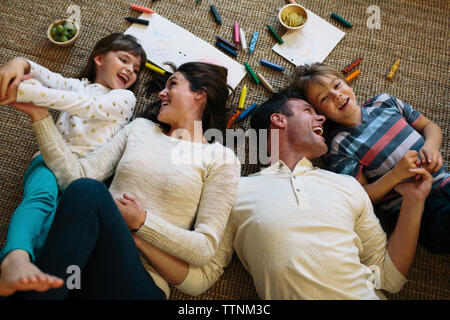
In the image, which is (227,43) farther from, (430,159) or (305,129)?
(430,159)

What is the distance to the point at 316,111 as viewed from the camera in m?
1.43

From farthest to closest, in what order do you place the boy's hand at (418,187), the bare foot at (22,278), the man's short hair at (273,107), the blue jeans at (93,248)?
the man's short hair at (273,107) < the boy's hand at (418,187) < the blue jeans at (93,248) < the bare foot at (22,278)

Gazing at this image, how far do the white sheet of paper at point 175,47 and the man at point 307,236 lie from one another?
43cm

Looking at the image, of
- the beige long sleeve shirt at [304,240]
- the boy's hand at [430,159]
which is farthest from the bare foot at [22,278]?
the boy's hand at [430,159]

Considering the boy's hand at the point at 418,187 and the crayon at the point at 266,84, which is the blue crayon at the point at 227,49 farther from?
the boy's hand at the point at 418,187

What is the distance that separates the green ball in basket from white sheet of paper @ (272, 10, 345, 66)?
843 mm

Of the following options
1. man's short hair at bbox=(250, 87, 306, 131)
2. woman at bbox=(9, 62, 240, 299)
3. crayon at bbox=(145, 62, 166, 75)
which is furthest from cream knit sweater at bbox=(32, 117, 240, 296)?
crayon at bbox=(145, 62, 166, 75)

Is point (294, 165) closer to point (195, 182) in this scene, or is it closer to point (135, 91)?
point (195, 182)

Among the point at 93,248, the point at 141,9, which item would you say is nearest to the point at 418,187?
the point at 93,248

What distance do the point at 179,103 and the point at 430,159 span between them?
0.87 meters

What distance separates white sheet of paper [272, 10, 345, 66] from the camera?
161 centimetres

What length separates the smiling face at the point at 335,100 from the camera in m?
1.38

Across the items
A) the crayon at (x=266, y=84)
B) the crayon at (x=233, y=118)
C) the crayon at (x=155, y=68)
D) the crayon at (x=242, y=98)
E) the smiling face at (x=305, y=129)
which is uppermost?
the crayon at (x=155, y=68)

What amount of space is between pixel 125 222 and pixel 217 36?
96 centimetres
